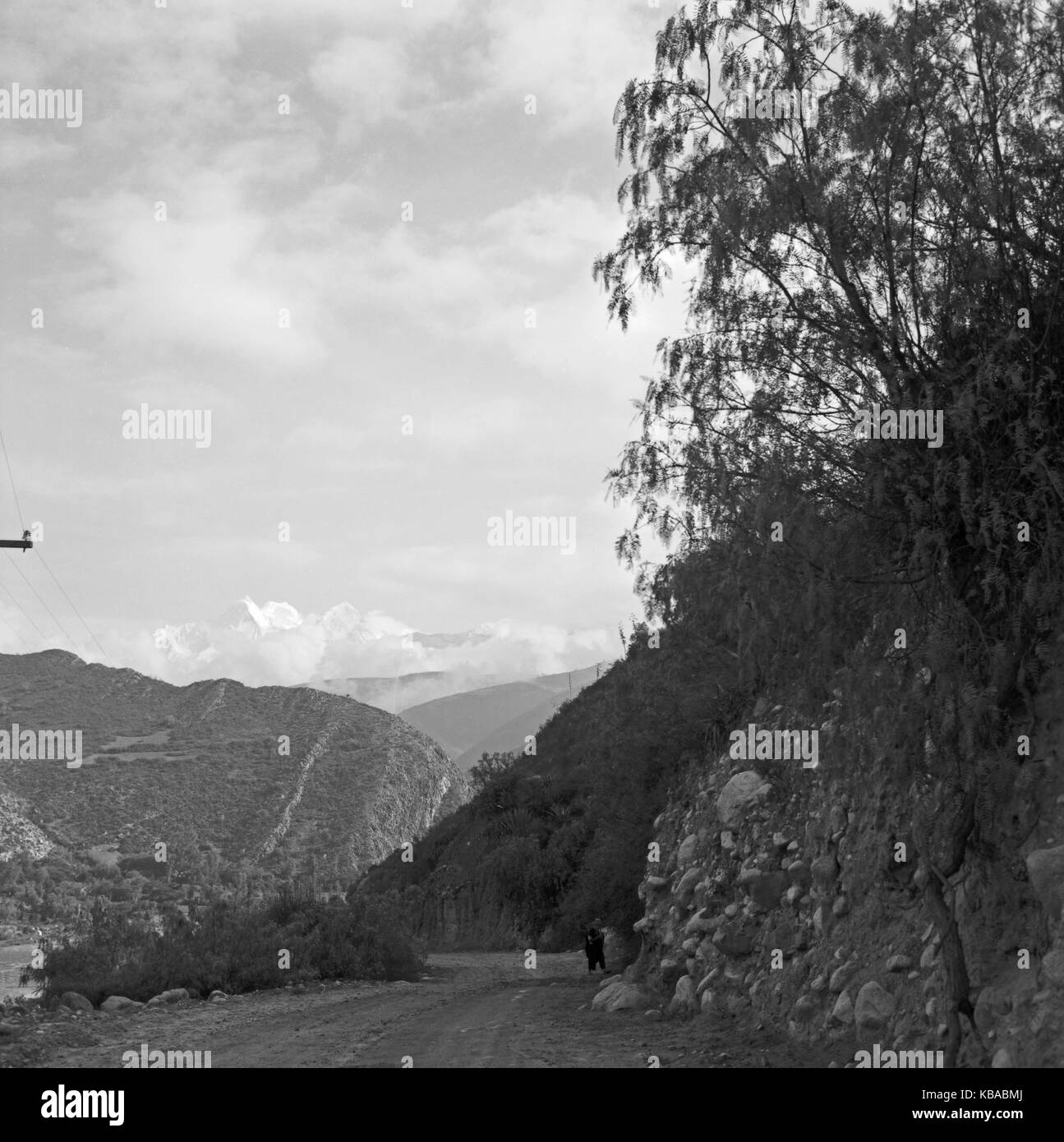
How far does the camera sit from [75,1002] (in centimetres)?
1539

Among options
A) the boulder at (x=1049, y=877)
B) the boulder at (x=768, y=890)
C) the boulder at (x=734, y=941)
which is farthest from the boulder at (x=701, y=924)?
the boulder at (x=1049, y=877)

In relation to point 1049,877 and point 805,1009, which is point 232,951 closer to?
point 805,1009

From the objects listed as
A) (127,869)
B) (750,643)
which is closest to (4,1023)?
(750,643)

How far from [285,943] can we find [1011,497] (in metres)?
16.5

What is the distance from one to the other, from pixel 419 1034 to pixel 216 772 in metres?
56.3

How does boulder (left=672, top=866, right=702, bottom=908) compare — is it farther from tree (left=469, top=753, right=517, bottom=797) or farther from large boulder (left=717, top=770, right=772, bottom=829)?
tree (left=469, top=753, right=517, bottom=797)

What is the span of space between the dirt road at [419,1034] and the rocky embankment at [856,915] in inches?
25.4

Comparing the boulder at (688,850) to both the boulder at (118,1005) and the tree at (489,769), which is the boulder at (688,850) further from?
the tree at (489,769)

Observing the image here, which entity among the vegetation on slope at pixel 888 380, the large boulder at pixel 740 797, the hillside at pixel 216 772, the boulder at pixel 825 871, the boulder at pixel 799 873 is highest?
the vegetation on slope at pixel 888 380

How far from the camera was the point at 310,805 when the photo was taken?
208ft

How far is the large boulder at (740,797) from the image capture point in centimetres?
1449

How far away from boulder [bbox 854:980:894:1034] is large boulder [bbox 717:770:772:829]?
4.80m
